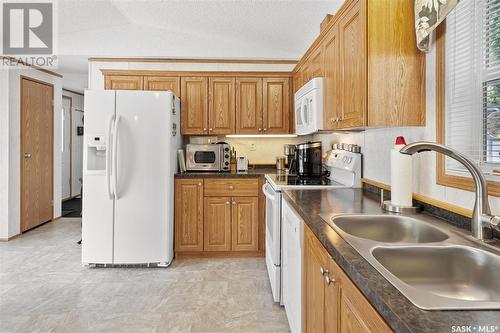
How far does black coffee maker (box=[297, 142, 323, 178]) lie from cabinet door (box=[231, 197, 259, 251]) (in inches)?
28.4

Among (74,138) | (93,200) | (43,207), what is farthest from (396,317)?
(74,138)

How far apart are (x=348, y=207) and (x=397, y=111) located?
0.58 meters

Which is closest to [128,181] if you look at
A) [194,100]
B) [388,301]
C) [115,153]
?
[115,153]

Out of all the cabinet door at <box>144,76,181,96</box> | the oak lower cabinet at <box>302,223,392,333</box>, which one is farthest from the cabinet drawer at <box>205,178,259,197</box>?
the oak lower cabinet at <box>302,223,392,333</box>

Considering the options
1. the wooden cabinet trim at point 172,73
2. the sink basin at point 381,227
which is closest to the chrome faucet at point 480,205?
the sink basin at point 381,227

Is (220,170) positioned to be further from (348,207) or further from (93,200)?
(348,207)

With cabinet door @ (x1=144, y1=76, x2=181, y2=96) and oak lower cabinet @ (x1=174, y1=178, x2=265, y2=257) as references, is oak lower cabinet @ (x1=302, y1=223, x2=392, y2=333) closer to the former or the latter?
oak lower cabinet @ (x1=174, y1=178, x2=265, y2=257)

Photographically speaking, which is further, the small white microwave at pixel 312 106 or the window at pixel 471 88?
the small white microwave at pixel 312 106

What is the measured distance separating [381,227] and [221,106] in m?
2.72

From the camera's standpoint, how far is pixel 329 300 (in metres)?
1.17

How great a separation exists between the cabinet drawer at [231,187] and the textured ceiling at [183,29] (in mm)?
1631

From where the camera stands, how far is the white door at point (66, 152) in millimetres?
6684

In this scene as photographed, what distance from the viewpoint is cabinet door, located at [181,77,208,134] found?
3.91m

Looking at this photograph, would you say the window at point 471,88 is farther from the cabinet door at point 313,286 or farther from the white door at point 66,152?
the white door at point 66,152
